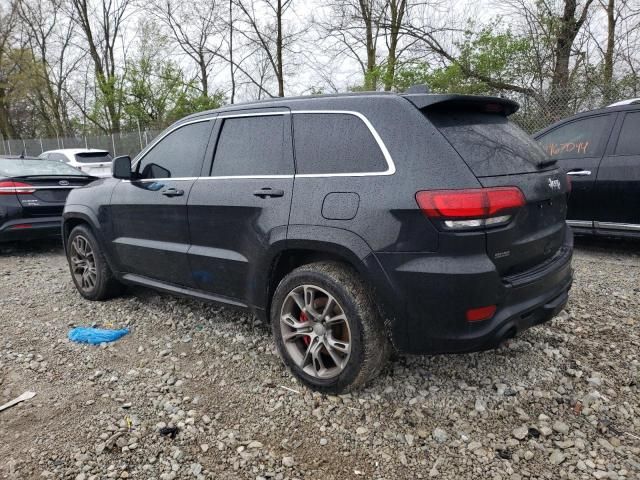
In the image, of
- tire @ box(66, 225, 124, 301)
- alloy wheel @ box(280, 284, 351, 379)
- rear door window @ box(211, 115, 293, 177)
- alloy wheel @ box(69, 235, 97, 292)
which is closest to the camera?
alloy wheel @ box(280, 284, 351, 379)

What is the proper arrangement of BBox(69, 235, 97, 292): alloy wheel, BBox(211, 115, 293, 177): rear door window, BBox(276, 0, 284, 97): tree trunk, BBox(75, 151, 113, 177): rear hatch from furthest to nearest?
BBox(276, 0, 284, 97): tree trunk, BBox(75, 151, 113, 177): rear hatch, BBox(69, 235, 97, 292): alloy wheel, BBox(211, 115, 293, 177): rear door window

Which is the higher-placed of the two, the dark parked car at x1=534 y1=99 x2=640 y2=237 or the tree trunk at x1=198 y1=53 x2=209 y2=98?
the tree trunk at x1=198 y1=53 x2=209 y2=98

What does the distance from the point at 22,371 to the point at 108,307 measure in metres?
1.22

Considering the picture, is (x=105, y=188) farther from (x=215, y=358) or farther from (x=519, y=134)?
(x=519, y=134)

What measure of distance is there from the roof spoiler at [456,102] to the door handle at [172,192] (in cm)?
180

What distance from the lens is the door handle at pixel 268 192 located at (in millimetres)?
2844

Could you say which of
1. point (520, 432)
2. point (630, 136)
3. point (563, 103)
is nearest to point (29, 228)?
point (520, 432)

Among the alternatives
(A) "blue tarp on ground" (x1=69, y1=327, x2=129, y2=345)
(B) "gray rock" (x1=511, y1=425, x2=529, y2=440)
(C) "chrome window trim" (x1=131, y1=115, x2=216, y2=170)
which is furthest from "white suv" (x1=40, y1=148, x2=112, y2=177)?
(B) "gray rock" (x1=511, y1=425, x2=529, y2=440)

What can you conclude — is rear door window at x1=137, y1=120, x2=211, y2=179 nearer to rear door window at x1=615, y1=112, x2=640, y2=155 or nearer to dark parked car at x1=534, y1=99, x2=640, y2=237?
dark parked car at x1=534, y1=99, x2=640, y2=237

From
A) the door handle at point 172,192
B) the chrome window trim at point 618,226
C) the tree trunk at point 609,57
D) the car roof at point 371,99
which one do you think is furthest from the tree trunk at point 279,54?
the car roof at point 371,99

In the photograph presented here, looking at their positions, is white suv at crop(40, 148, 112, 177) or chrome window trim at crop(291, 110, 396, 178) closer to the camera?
chrome window trim at crop(291, 110, 396, 178)

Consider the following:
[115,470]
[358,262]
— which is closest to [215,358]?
[115,470]

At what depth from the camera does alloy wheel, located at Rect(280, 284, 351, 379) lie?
106 inches

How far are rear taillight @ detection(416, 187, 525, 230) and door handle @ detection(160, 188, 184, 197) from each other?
6.30 ft
